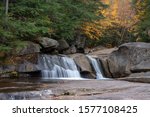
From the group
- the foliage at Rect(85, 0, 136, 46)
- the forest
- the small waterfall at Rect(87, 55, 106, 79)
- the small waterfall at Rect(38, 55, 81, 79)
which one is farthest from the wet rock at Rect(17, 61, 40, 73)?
the foliage at Rect(85, 0, 136, 46)

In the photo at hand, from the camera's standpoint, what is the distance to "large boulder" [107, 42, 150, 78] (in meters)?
23.2

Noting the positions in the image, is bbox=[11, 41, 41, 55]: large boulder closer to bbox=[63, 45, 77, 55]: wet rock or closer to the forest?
the forest

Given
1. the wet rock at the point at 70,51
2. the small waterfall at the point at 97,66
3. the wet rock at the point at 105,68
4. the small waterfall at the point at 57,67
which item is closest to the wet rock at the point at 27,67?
the small waterfall at the point at 57,67

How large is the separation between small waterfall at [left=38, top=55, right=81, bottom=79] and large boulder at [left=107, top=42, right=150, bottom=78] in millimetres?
3208

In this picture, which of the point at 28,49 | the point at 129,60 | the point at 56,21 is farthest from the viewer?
the point at 56,21

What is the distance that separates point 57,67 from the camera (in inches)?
853

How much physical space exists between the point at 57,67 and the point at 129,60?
5515 mm

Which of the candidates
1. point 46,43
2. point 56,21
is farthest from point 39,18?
point 56,21

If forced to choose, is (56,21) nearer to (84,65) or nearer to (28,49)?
(84,65)

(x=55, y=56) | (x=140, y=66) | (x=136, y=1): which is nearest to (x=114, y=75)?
(x=140, y=66)

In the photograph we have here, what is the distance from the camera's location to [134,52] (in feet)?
78.6

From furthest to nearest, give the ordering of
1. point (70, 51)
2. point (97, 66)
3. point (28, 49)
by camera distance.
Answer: point (70, 51) < point (97, 66) < point (28, 49)

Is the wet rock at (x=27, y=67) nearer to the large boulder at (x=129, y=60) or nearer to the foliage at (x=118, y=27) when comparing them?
the large boulder at (x=129, y=60)

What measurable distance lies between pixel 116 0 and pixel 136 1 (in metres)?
18.6
